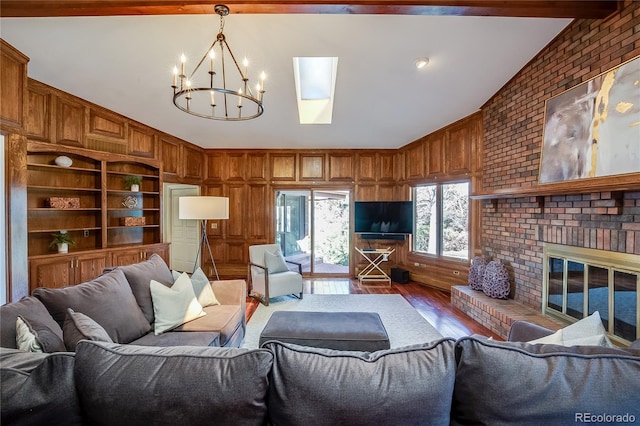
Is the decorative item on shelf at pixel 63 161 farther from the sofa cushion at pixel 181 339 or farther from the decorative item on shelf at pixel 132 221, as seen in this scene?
the sofa cushion at pixel 181 339

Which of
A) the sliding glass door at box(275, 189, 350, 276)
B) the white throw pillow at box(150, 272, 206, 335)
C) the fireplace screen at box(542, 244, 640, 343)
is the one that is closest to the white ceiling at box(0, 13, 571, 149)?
the sliding glass door at box(275, 189, 350, 276)

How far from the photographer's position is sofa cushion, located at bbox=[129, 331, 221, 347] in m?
1.99

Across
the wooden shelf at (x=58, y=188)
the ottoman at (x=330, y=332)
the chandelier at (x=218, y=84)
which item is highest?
the chandelier at (x=218, y=84)

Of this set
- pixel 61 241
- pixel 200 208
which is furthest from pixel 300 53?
pixel 61 241

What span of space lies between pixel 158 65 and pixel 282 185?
313cm

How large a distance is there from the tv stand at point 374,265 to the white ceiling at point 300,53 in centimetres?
256

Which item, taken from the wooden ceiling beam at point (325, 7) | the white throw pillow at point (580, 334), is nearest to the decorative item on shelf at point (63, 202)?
the wooden ceiling beam at point (325, 7)

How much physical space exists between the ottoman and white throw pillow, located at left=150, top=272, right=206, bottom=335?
0.63m

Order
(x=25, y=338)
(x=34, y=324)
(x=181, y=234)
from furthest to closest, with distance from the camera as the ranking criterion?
(x=181, y=234) < (x=34, y=324) < (x=25, y=338)

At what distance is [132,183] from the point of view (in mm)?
4395

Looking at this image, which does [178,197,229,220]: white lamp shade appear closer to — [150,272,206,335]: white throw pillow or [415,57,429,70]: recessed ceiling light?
[150,272,206,335]: white throw pillow

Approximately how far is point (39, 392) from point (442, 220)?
17.2 ft

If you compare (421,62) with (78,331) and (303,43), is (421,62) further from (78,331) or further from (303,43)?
(78,331)

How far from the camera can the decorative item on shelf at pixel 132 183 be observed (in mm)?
4355
